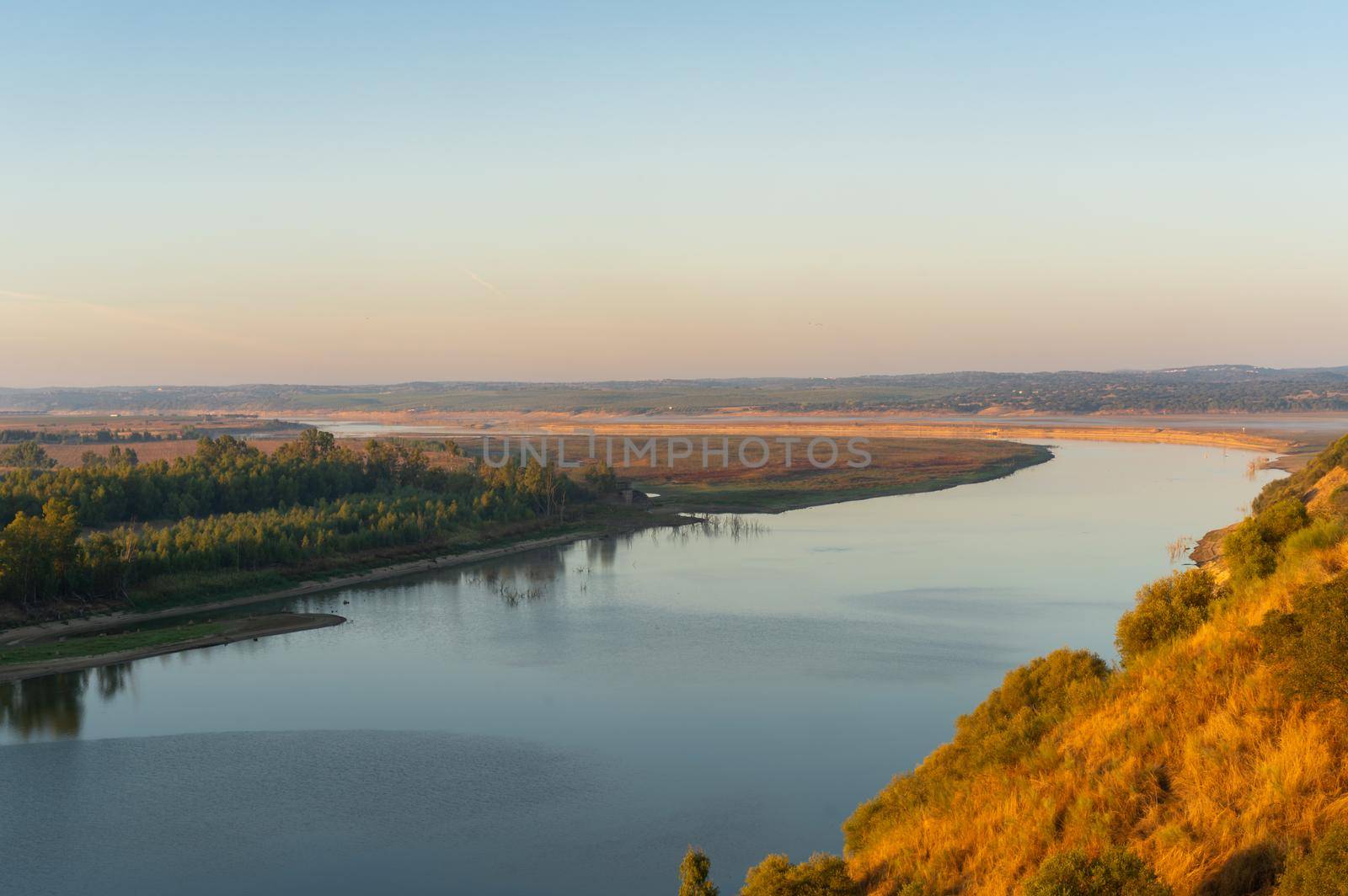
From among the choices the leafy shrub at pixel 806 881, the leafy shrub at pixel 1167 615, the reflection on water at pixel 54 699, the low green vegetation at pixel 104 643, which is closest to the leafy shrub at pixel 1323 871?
the leafy shrub at pixel 806 881

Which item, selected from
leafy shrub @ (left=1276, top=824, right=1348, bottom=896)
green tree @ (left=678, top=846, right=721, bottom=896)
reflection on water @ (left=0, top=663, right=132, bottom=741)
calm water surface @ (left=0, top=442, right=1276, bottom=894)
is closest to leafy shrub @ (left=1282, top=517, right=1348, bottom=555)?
leafy shrub @ (left=1276, top=824, right=1348, bottom=896)

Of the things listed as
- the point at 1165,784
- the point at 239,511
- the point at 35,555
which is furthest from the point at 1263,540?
the point at 239,511

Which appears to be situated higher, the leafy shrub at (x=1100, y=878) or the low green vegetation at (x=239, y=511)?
the leafy shrub at (x=1100, y=878)

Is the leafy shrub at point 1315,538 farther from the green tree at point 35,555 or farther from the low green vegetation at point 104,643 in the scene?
the green tree at point 35,555

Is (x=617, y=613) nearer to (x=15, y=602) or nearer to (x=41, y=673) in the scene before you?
(x=41, y=673)

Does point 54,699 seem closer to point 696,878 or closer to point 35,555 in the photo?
point 35,555
